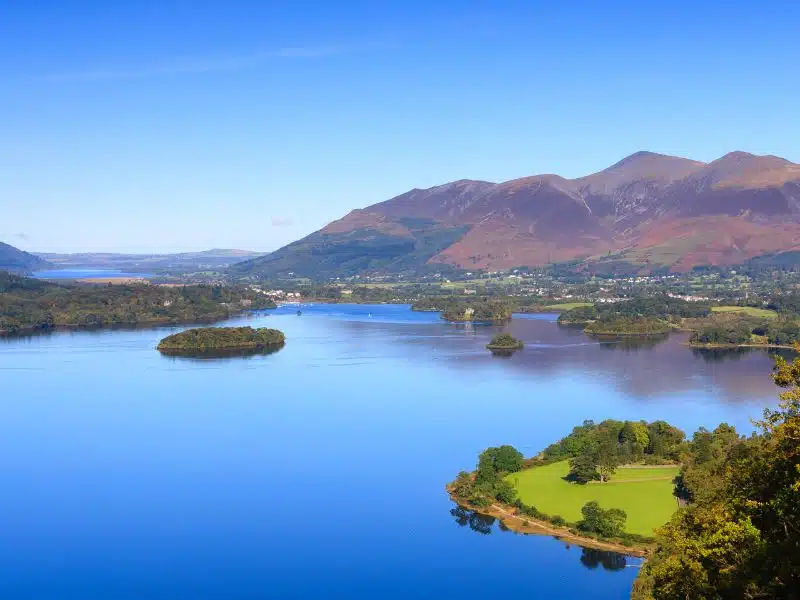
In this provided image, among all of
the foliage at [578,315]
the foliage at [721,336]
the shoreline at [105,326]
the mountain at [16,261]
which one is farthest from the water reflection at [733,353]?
the mountain at [16,261]

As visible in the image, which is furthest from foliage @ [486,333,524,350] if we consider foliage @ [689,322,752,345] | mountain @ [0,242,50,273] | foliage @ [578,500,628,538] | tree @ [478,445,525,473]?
mountain @ [0,242,50,273]

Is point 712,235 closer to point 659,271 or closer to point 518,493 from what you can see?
point 659,271

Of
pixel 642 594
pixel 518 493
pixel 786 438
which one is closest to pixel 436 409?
pixel 518 493

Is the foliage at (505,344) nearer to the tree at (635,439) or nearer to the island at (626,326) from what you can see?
the island at (626,326)

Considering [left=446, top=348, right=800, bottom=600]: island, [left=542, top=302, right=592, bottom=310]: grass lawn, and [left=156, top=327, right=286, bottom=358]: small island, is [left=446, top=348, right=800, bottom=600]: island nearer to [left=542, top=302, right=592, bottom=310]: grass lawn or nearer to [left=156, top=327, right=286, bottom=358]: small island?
[left=156, top=327, right=286, bottom=358]: small island

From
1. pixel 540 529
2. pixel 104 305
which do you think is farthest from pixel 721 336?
pixel 104 305

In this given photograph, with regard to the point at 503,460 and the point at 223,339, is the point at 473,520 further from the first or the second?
the point at 223,339

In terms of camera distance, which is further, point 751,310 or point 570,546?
point 751,310
